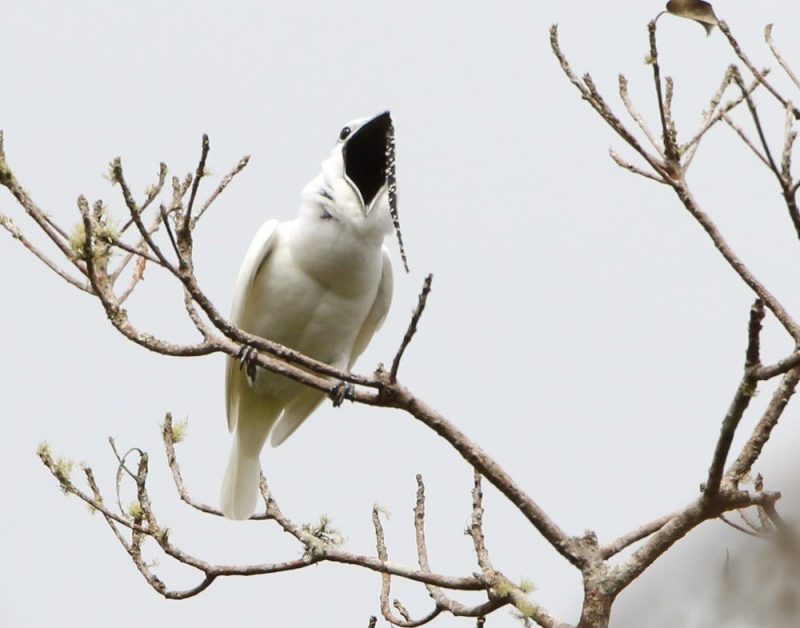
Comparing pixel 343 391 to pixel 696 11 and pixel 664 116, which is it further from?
pixel 696 11

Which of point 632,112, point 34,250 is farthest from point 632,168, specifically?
point 34,250

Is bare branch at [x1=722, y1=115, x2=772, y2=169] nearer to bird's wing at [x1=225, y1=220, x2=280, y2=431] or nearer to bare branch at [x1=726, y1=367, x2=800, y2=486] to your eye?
bare branch at [x1=726, y1=367, x2=800, y2=486]

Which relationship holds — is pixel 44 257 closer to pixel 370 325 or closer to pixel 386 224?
pixel 386 224

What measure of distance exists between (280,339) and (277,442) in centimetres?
75

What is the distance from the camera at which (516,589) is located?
106 inches

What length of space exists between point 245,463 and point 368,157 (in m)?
1.63

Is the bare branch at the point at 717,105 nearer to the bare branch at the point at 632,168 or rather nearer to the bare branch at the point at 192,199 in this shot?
the bare branch at the point at 632,168

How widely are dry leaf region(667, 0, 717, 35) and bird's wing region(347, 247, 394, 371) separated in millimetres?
2387

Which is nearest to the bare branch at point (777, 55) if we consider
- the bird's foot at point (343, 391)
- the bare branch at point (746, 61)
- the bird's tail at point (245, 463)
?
A: the bare branch at point (746, 61)

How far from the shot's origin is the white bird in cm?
455

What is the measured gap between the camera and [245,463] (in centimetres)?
514

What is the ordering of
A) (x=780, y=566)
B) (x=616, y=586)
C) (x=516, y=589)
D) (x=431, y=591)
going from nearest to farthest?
(x=780, y=566) → (x=616, y=586) → (x=516, y=589) → (x=431, y=591)

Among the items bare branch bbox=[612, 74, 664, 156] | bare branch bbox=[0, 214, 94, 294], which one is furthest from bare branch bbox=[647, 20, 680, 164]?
bare branch bbox=[0, 214, 94, 294]

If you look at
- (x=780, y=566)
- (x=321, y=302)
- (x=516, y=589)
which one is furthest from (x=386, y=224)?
(x=780, y=566)
